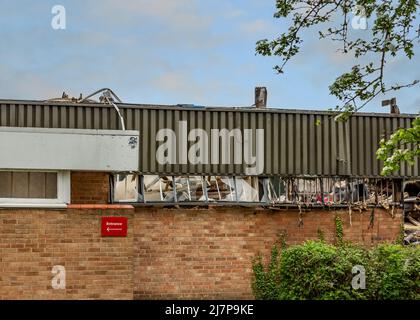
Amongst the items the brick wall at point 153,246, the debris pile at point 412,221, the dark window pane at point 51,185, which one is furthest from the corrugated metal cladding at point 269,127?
the dark window pane at point 51,185

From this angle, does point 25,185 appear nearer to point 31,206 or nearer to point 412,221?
point 31,206

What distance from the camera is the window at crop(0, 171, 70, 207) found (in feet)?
43.2

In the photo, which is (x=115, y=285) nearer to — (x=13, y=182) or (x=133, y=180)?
(x=13, y=182)

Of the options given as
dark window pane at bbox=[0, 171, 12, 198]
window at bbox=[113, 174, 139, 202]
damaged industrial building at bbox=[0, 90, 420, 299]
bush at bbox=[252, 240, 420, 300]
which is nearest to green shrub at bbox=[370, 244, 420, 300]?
bush at bbox=[252, 240, 420, 300]

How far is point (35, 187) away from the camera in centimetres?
→ 1325

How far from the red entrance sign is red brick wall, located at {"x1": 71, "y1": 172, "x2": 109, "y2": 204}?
2820mm

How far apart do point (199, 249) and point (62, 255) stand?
452 cm

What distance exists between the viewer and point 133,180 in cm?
1667

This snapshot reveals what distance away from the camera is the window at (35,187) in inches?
519

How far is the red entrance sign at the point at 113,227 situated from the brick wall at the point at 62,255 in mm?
101

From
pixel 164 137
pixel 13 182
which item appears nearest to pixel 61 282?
pixel 13 182

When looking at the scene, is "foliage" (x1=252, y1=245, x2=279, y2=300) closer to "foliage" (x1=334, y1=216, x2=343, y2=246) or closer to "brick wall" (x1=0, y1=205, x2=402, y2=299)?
"brick wall" (x1=0, y1=205, x2=402, y2=299)

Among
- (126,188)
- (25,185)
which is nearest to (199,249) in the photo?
(126,188)

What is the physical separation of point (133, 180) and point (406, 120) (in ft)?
25.3
